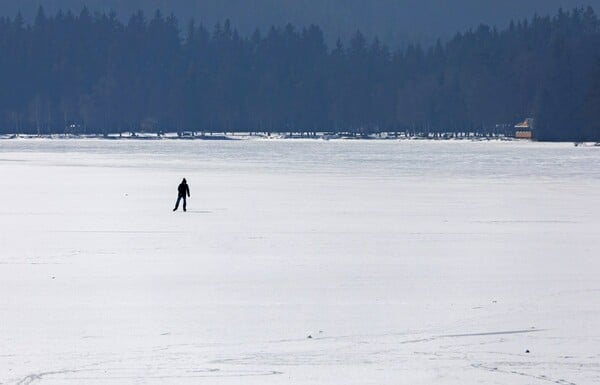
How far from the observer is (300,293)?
16.7m

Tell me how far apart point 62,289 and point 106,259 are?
338cm

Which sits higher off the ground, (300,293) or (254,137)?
(300,293)

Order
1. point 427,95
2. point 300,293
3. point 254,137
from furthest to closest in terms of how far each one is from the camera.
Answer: point 427,95, point 254,137, point 300,293

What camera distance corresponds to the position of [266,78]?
7815 inches

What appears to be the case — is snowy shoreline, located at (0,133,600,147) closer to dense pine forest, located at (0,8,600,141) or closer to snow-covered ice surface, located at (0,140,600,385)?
dense pine forest, located at (0,8,600,141)

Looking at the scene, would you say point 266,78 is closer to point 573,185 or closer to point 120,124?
point 120,124

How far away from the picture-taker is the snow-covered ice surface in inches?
491

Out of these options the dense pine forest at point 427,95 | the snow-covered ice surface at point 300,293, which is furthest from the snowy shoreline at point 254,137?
the snow-covered ice surface at point 300,293

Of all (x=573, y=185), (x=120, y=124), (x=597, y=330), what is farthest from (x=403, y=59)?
(x=597, y=330)

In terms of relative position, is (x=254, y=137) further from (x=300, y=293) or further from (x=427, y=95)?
(x=300, y=293)

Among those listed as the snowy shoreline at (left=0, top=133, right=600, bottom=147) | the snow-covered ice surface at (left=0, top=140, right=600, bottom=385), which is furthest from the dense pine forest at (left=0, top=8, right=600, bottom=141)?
the snow-covered ice surface at (left=0, top=140, right=600, bottom=385)

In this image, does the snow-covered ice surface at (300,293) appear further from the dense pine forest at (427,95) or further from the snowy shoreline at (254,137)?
the snowy shoreline at (254,137)

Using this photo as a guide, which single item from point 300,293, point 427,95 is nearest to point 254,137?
point 427,95

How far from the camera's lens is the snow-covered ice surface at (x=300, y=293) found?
1246 centimetres
